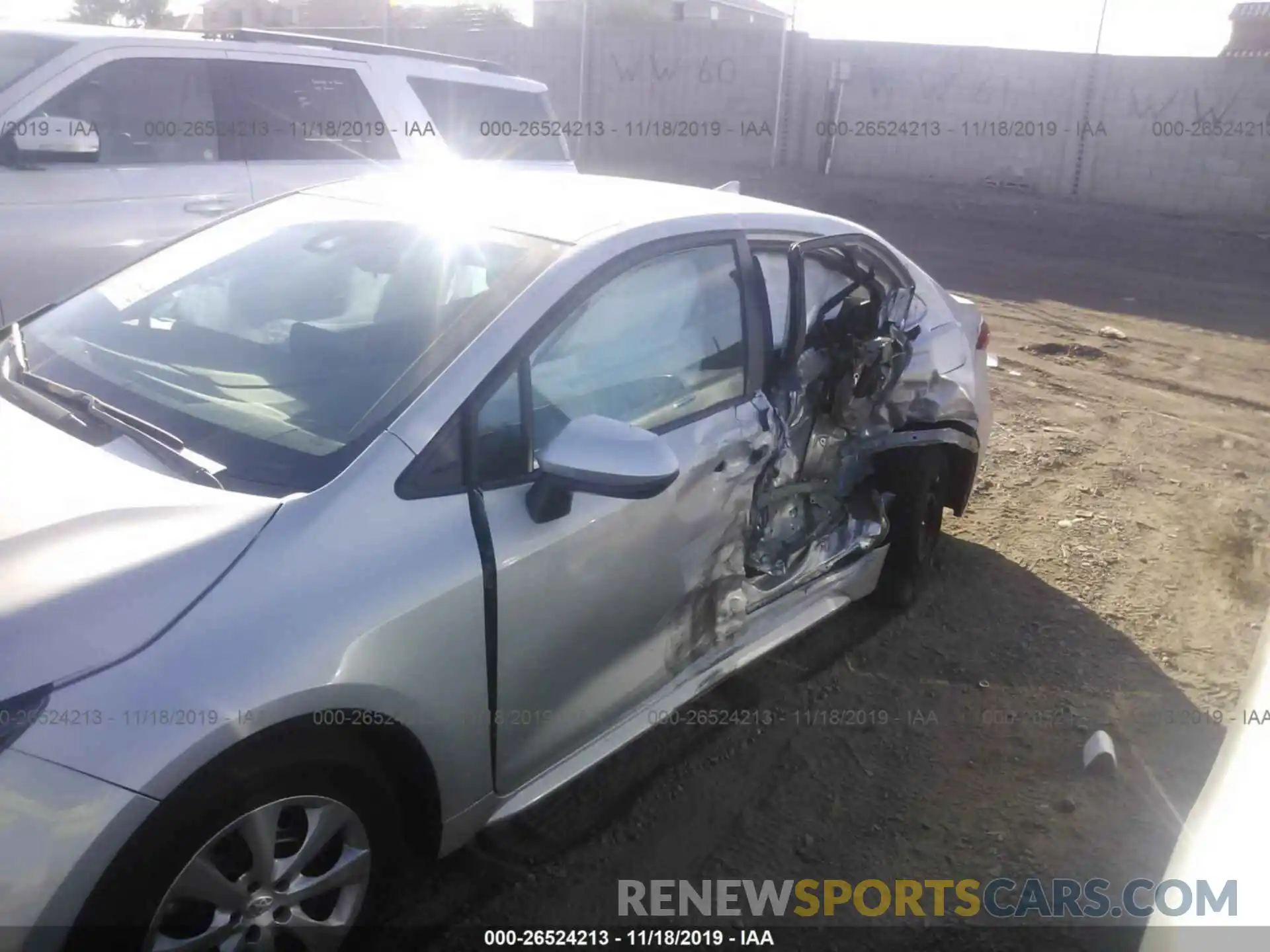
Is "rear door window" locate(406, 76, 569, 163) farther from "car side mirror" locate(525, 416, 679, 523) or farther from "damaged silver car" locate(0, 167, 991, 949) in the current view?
"car side mirror" locate(525, 416, 679, 523)

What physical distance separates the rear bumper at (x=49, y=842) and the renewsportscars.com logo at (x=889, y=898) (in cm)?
141

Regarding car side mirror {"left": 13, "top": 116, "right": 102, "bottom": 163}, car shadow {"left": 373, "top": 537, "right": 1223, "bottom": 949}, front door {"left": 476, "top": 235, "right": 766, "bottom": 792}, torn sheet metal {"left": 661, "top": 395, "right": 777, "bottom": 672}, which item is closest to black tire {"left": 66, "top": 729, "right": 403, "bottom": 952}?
front door {"left": 476, "top": 235, "right": 766, "bottom": 792}

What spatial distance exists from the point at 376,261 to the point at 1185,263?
46.0 ft

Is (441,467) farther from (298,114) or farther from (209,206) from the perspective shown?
(298,114)

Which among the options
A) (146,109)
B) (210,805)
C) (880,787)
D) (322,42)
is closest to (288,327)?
(210,805)

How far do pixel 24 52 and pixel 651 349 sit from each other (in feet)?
13.2

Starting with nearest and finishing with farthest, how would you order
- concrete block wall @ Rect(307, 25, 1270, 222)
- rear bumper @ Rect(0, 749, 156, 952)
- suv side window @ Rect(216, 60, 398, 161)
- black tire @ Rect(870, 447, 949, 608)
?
rear bumper @ Rect(0, 749, 156, 952) < black tire @ Rect(870, 447, 949, 608) < suv side window @ Rect(216, 60, 398, 161) < concrete block wall @ Rect(307, 25, 1270, 222)

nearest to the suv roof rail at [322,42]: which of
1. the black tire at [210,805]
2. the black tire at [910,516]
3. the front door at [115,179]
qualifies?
the front door at [115,179]

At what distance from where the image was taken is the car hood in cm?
185

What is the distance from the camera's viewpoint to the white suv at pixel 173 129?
4879mm

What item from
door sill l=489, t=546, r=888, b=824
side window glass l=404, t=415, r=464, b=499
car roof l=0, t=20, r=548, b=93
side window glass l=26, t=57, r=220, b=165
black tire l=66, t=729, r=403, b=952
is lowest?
door sill l=489, t=546, r=888, b=824

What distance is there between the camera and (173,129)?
5.50 meters

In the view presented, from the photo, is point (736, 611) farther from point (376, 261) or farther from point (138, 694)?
point (138, 694)

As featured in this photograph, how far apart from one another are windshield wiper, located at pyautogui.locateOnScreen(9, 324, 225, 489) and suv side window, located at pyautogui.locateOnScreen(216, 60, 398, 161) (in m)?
3.37
